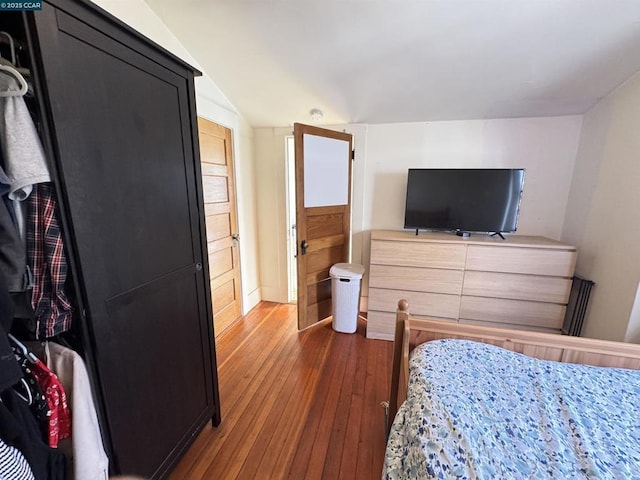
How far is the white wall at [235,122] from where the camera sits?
5.09ft

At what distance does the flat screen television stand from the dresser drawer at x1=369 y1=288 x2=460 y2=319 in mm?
644

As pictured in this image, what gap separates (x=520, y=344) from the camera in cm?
128

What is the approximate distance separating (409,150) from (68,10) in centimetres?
255

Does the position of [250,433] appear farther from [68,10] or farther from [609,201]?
[609,201]

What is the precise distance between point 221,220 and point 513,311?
272cm

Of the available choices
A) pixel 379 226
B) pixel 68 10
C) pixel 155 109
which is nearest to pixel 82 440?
pixel 155 109

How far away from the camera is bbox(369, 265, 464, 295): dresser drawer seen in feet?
7.57

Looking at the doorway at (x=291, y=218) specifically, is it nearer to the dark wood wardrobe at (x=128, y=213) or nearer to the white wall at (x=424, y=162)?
the white wall at (x=424, y=162)

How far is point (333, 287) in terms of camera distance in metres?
2.61

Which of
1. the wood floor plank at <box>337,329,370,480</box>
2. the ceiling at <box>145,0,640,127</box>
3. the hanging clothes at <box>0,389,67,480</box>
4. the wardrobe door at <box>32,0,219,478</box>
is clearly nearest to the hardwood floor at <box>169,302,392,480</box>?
the wood floor plank at <box>337,329,370,480</box>

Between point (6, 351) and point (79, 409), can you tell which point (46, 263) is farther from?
point (79, 409)

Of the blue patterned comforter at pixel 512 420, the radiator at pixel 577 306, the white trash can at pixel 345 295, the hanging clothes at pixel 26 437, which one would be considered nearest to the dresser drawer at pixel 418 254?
the white trash can at pixel 345 295

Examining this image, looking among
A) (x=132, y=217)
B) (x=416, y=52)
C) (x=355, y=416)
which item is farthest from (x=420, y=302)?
(x=132, y=217)
